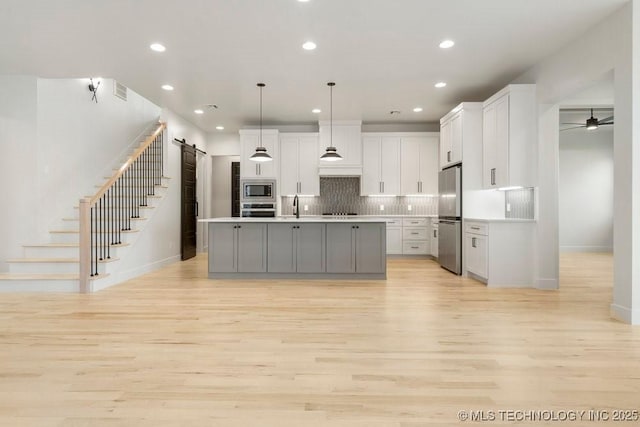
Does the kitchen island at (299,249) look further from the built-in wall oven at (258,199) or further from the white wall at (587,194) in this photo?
the white wall at (587,194)

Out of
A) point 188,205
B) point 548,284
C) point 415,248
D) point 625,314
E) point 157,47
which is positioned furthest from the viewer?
point 188,205

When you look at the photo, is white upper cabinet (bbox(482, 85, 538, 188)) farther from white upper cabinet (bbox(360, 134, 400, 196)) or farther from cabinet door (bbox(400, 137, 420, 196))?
white upper cabinet (bbox(360, 134, 400, 196))

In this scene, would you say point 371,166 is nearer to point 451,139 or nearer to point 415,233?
point 415,233

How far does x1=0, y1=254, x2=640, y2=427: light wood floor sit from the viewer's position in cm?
193

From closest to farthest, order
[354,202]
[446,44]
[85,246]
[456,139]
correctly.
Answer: [446,44], [85,246], [456,139], [354,202]

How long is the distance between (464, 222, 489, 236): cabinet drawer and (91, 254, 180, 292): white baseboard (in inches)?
210

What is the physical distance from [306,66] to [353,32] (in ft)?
3.74

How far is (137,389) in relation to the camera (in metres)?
2.13

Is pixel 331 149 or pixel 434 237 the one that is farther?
pixel 434 237

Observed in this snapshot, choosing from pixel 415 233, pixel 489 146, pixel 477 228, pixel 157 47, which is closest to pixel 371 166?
pixel 415 233

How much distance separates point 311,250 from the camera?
18.6 ft

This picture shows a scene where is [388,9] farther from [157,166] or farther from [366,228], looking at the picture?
[157,166]

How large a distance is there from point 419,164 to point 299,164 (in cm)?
268

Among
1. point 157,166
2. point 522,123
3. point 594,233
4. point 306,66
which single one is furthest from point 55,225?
point 594,233
